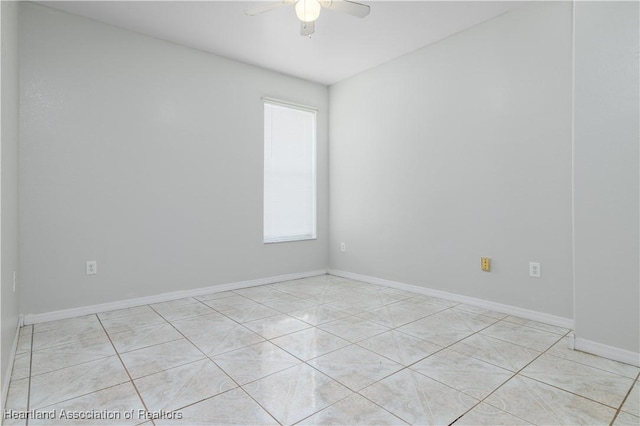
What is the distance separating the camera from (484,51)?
3154 millimetres

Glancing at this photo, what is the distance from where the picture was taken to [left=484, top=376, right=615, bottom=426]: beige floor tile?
1.54 metres

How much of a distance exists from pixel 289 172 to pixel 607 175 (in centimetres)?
317

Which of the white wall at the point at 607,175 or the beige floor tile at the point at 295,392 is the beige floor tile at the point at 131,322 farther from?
the white wall at the point at 607,175

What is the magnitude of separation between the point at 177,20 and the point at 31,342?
9.06 ft

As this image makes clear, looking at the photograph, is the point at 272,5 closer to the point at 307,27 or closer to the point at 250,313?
the point at 307,27

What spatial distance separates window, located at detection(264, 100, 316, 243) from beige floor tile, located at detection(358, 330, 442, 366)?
2.14 m

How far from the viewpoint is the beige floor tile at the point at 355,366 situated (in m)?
1.88

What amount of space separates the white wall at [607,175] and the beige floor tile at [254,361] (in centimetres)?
191

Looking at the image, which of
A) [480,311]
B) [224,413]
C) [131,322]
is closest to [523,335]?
[480,311]

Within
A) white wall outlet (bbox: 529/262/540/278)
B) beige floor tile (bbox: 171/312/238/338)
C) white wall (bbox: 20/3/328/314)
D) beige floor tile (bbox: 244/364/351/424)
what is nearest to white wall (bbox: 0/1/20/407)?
white wall (bbox: 20/3/328/314)

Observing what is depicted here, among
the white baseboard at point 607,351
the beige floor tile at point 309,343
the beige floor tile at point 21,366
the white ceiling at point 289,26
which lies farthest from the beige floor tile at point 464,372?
→ the white ceiling at point 289,26

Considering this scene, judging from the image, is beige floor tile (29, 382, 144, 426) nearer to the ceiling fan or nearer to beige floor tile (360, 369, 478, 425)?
beige floor tile (360, 369, 478, 425)

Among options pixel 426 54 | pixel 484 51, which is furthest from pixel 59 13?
pixel 484 51

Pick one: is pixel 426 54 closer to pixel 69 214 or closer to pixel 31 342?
pixel 69 214
